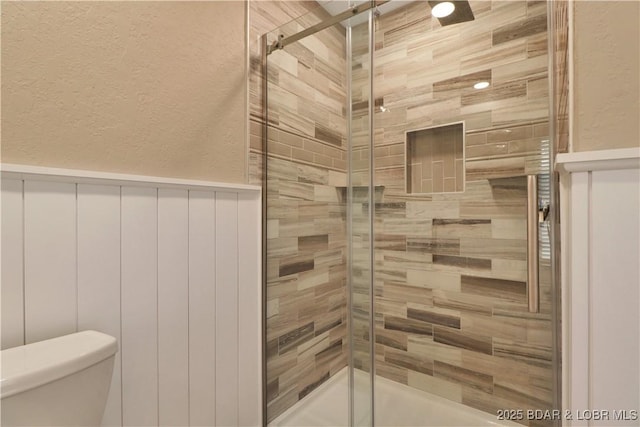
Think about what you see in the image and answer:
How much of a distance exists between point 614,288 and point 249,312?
118cm

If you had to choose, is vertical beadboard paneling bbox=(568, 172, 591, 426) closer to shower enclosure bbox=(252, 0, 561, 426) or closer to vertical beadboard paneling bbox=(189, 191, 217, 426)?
shower enclosure bbox=(252, 0, 561, 426)

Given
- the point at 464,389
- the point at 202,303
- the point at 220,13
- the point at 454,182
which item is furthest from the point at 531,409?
the point at 220,13

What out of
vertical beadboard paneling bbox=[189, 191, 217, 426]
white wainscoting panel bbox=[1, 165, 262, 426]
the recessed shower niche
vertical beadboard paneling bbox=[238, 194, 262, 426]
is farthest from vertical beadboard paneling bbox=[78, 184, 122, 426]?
the recessed shower niche

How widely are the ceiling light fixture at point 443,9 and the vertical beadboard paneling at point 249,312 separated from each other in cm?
127

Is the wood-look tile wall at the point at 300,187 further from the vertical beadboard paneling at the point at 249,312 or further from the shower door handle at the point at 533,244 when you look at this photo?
the shower door handle at the point at 533,244

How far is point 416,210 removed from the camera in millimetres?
1709

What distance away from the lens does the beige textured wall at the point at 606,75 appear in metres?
0.60

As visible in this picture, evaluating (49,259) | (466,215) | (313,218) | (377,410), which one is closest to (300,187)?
(313,218)

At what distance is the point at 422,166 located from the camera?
171 cm

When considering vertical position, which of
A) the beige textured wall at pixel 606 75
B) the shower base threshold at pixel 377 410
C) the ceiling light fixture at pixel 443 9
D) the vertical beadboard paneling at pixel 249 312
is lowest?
the shower base threshold at pixel 377 410

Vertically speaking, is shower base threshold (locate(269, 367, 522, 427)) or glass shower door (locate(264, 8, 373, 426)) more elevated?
glass shower door (locate(264, 8, 373, 426))

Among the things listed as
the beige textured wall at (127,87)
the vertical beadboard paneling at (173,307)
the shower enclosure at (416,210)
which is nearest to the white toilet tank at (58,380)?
the vertical beadboard paneling at (173,307)

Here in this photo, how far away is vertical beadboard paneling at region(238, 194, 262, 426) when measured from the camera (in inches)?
51.4

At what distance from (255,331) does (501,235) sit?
122 cm
